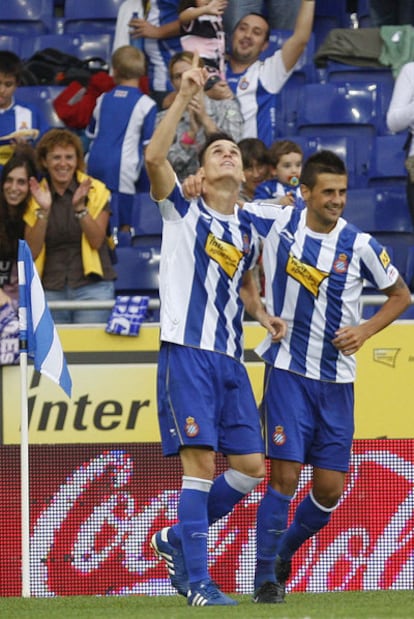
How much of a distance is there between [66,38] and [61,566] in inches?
262

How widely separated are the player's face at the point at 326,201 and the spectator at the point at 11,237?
2.72 meters

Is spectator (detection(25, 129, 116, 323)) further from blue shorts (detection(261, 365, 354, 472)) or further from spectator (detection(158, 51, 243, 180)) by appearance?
blue shorts (detection(261, 365, 354, 472))

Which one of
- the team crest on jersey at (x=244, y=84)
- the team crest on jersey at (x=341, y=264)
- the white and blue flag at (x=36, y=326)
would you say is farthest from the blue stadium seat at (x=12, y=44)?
the team crest on jersey at (x=341, y=264)

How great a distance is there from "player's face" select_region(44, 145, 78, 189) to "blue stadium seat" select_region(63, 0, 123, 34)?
423 cm

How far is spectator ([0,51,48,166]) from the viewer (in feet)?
36.3

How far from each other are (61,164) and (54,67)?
3302 mm

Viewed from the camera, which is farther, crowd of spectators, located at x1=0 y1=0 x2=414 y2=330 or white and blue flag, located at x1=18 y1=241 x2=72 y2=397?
crowd of spectators, located at x1=0 y1=0 x2=414 y2=330

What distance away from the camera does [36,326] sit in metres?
7.78

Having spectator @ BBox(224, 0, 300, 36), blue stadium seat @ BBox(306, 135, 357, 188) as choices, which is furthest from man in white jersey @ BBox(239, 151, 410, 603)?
spectator @ BBox(224, 0, 300, 36)

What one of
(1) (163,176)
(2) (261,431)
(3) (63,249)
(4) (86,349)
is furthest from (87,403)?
(1) (163,176)

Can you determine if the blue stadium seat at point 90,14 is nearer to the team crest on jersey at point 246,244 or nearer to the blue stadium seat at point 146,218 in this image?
the blue stadium seat at point 146,218

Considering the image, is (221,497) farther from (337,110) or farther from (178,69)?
(337,110)

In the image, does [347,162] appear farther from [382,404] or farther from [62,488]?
[62,488]

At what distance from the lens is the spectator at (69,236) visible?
→ 9.66 meters
